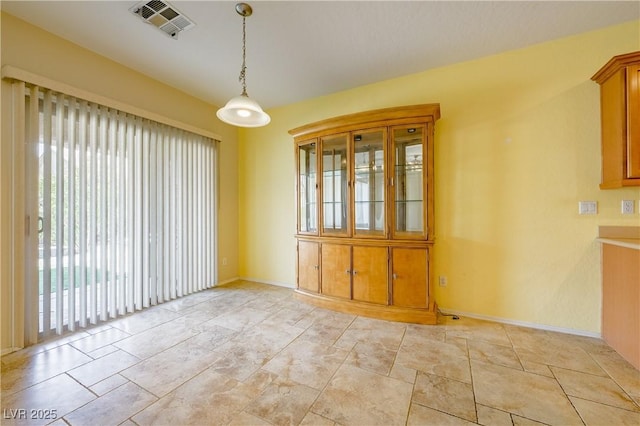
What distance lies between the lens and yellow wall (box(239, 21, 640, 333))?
7.79 ft

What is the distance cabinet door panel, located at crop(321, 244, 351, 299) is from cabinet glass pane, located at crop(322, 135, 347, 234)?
0.23m

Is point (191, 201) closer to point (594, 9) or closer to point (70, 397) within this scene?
point (70, 397)

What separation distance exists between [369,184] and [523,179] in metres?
1.58

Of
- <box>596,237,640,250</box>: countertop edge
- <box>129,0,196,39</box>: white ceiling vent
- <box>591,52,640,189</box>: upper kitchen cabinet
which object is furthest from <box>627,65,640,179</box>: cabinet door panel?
<box>129,0,196,39</box>: white ceiling vent

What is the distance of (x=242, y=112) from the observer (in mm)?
2170

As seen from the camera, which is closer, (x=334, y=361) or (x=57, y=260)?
(x=334, y=361)

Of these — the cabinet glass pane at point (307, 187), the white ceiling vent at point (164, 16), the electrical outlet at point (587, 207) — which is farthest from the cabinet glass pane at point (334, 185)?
the electrical outlet at point (587, 207)

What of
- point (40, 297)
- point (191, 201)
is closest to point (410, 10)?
point (191, 201)

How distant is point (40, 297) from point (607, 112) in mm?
5405

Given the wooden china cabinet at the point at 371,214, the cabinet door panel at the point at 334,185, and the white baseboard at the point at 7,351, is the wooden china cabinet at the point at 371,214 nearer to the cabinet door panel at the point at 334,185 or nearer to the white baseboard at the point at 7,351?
the cabinet door panel at the point at 334,185

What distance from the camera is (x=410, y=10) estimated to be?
2127 millimetres

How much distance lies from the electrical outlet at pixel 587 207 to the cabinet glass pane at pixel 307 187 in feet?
8.90

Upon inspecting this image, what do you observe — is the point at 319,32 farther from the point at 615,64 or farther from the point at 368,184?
the point at 615,64

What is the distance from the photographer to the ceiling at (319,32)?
6.86 feet
